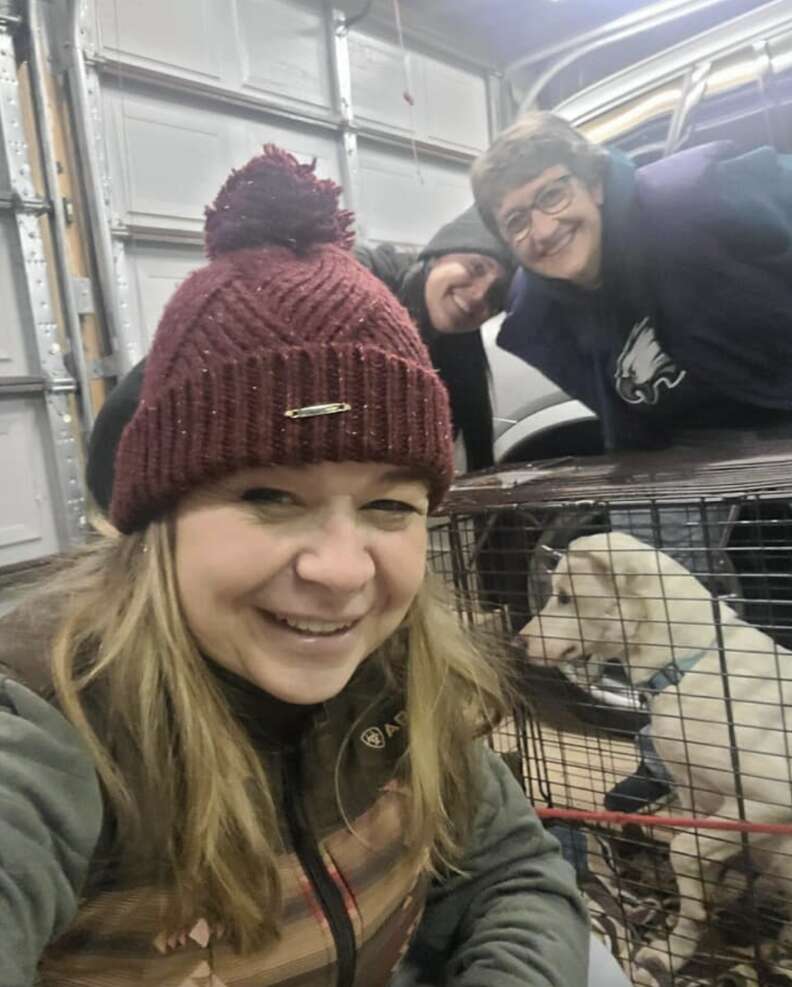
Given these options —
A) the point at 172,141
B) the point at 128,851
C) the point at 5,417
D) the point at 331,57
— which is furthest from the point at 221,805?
the point at 331,57

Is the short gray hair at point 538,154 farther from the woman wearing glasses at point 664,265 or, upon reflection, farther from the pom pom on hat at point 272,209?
the pom pom on hat at point 272,209

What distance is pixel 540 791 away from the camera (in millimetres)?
1654

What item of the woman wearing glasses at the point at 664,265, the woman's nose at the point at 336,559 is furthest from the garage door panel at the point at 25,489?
the woman's nose at the point at 336,559

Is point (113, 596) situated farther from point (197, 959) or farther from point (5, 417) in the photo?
point (5, 417)

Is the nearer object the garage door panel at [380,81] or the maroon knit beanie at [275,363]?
the maroon knit beanie at [275,363]

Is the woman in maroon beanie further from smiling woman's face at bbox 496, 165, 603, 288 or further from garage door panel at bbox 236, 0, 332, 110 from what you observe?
garage door panel at bbox 236, 0, 332, 110

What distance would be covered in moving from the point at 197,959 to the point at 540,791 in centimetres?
107

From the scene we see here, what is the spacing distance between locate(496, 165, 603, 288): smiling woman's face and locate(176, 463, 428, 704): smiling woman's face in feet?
3.44

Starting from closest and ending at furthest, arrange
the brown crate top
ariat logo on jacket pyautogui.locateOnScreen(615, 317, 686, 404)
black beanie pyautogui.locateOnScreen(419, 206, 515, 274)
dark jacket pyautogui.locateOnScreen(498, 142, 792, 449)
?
the brown crate top, dark jacket pyautogui.locateOnScreen(498, 142, 792, 449), ariat logo on jacket pyautogui.locateOnScreen(615, 317, 686, 404), black beanie pyautogui.locateOnScreen(419, 206, 515, 274)

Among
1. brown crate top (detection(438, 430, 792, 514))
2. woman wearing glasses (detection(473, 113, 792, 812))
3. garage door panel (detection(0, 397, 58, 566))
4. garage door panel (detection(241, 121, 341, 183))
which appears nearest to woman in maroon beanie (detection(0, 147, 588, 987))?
brown crate top (detection(438, 430, 792, 514))

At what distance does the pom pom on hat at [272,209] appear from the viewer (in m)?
0.71

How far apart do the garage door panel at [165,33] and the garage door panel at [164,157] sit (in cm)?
10

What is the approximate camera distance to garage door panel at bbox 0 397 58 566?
2.03m

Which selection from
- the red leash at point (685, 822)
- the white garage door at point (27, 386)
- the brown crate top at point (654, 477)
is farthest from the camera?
the white garage door at point (27, 386)
